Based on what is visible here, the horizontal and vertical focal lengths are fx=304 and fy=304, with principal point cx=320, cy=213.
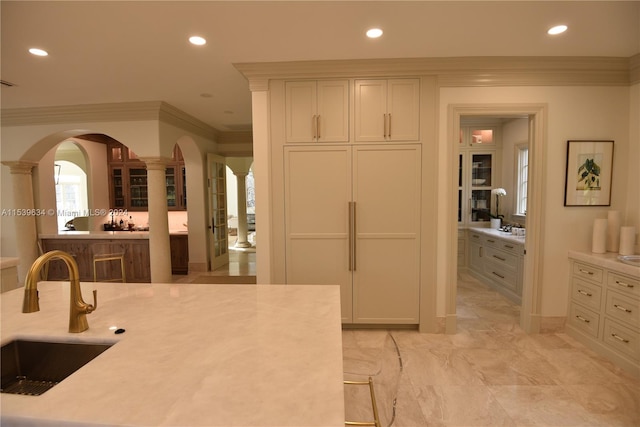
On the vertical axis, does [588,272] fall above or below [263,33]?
below

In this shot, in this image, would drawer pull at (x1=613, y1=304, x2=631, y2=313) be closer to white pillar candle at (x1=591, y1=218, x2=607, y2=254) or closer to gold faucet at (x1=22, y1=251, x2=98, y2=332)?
white pillar candle at (x1=591, y1=218, x2=607, y2=254)

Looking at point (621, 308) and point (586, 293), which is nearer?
Result: point (621, 308)

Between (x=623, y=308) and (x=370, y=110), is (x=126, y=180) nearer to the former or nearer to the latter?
(x=370, y=110)

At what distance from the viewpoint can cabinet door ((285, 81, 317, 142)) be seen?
3.01 m

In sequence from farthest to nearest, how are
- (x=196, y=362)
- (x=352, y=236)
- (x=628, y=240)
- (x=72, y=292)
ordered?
(x=352, y=236), (x=628, y=240), (x=72, y=292), (x=196, y=362)

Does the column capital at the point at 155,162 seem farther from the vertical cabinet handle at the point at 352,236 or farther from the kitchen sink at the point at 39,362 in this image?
the kitchen sink at the point at 39,362

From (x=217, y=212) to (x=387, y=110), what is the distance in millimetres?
4145

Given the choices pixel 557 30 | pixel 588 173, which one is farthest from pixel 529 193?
pixel 557 30

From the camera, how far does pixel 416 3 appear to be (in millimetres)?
2051

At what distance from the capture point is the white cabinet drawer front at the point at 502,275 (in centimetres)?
401

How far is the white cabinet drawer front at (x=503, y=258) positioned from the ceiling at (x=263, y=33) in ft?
7.92

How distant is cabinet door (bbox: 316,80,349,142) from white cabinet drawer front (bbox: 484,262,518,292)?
2.96 metres

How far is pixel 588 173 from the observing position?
2.96 metres

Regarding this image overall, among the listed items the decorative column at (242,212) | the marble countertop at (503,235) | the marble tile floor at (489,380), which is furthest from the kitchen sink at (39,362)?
the decorative column at (242,212)
